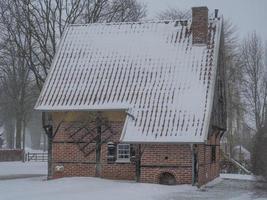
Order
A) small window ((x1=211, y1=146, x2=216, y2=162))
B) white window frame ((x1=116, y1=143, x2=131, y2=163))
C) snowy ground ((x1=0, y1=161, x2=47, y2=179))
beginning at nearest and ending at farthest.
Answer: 1. white window frame ((x1=116, y1=143, x2=131, y2=163))
2. small window ((x1=211, y1=146, x2=216, y2=162))
3. snowy ground ((x1=0, y1=161, x2=47, y2=179))

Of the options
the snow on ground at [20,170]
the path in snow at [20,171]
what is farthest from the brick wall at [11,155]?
the path in snow at [20,171]

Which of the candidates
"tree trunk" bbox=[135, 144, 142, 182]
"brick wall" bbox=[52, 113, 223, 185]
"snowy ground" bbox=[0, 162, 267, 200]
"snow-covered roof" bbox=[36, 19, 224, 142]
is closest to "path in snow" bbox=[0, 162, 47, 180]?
"brick wall" bbox=[52, 113, 223, 185]

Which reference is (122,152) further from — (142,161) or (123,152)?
(142,161)

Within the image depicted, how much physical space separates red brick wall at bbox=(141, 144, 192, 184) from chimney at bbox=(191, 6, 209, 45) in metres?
5.45

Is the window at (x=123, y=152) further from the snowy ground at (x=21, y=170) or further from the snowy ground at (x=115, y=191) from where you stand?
the snowy ground at (x=21, y=170)

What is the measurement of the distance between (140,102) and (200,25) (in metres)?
4.73

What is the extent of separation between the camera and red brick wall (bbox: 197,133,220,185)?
24.5m

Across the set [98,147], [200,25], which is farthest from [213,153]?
[200,25]

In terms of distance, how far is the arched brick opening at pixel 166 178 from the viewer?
23922mm

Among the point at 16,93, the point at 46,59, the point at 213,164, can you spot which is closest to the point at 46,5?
the point at 46,59

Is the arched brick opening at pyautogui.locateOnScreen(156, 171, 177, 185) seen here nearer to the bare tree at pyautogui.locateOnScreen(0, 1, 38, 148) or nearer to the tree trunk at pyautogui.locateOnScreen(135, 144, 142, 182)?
the tree trunk at pyautogui.locateOnScreen(135, 144, 142, 182)

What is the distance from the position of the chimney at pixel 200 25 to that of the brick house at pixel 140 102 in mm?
46

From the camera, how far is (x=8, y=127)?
6962 cm

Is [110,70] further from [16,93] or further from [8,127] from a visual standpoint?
[8,127]
